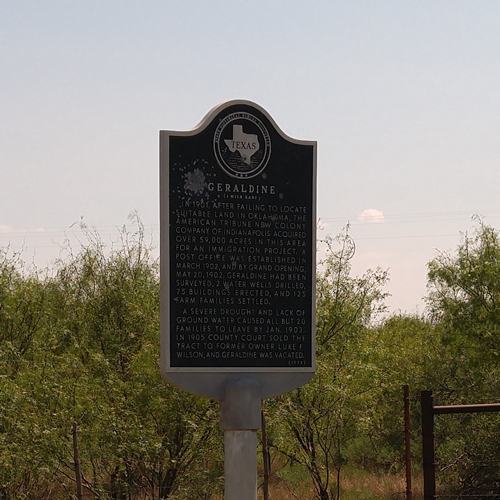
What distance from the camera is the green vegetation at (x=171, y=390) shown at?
16453 millimetres

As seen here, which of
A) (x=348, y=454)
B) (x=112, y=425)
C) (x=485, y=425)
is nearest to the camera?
(x=112, y=425)

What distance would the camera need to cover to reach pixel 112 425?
1620 centimetres

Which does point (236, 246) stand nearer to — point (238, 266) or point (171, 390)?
point (238, 266)

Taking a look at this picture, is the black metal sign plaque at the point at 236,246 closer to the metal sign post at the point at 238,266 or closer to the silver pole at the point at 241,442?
the metal sign post at the point at 238,266

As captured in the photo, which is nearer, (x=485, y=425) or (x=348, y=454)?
(x=485, y=425)

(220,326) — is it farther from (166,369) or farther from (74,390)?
(74,390)

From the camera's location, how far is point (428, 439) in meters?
10.6

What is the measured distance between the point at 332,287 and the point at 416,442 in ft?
21.9

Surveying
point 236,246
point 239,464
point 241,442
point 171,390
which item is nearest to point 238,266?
point 236,246

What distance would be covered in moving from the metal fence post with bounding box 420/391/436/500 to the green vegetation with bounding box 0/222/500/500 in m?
4.25

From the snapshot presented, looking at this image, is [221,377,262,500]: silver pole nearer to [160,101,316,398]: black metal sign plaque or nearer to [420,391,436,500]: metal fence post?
[160,101,316,398]: black metal sign plaque

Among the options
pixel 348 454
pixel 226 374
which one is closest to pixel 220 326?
pixel 226 374

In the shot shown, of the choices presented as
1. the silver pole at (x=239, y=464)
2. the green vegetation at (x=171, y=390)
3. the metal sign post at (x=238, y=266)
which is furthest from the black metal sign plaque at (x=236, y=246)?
the green vegetation at (x=171, y=390)

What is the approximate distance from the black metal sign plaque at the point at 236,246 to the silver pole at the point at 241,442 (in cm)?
29
